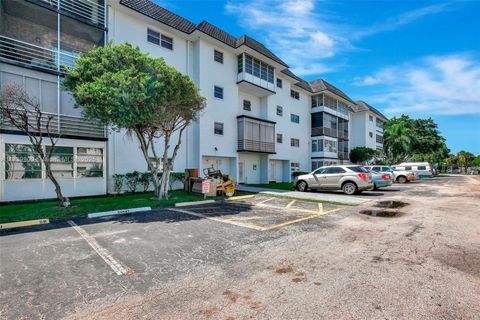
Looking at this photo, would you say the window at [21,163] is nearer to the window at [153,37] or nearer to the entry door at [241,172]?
Answer: the window at [153,37]

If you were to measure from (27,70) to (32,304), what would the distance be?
1349 cm

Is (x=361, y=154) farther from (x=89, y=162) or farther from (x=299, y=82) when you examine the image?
(x=89, y=162)

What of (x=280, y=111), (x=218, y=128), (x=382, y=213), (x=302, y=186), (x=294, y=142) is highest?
(x=280, y=111)

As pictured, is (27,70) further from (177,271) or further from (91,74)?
(177,271)

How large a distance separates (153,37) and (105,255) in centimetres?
1671

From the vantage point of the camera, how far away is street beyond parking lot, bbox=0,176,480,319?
A: 123 inches

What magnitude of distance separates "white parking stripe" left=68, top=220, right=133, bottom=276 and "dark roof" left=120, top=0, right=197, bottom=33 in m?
14.8

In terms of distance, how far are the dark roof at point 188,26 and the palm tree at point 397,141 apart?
31576mm

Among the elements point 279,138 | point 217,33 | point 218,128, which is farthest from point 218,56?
point 279,138

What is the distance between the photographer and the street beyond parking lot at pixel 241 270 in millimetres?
3115

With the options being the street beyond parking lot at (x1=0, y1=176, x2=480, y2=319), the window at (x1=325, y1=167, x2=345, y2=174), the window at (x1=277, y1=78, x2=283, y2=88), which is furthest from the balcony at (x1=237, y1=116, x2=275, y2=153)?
the street beyond parking lot at (x1=0, y1=176, x2=480, y2=319)

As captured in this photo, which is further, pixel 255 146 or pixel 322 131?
pixel 322 131

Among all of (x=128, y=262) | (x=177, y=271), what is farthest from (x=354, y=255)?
(x=128, y=262)

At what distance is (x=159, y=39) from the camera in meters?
17.6
